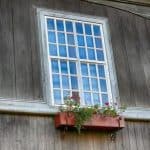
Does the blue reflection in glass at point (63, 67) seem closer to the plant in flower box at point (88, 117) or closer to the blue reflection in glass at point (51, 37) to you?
the blue reflection in glass at point (51, 37)

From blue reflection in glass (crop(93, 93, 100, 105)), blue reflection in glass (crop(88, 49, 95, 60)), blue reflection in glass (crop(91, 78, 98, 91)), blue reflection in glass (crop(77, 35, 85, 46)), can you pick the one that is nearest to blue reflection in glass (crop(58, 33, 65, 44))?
blue reflection in glass (crop(77, 35, 85, 46))

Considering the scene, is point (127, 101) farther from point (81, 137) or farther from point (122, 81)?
point (81, 137)

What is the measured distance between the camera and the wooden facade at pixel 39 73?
26.0 feet

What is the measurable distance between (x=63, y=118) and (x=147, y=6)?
366cm

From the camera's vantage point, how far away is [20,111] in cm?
790

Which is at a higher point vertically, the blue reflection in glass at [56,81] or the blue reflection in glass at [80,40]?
the blue reflection in glass at [80,40]

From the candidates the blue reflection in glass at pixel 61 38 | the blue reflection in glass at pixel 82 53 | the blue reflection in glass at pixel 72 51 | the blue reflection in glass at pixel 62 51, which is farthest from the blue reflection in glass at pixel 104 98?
the blue reflection in glass at pixel 61 38

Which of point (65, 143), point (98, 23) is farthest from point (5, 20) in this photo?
point (65, 143)

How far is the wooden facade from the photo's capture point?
7938 mm

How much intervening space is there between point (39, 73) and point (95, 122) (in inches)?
53.6

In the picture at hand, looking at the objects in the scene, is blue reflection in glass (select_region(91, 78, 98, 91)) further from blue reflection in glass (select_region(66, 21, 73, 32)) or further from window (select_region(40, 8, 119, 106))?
blue reflection in glass (select_region(66, 21, 73, 32))

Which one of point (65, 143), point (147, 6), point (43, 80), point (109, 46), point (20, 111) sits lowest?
point (65, 143)

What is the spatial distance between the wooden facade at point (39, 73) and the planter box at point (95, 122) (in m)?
0.22

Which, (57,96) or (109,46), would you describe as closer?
(57,96)
